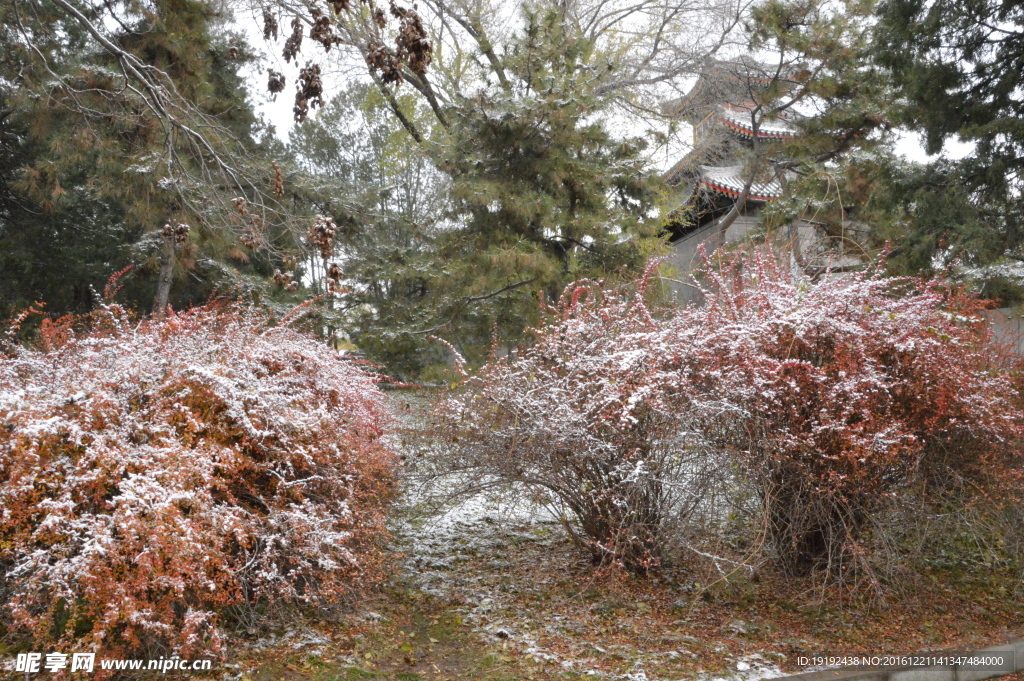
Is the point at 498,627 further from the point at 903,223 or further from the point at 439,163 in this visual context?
the point at 439,163

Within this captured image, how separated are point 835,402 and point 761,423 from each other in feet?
1.39

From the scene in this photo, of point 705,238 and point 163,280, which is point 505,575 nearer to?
point 163,280

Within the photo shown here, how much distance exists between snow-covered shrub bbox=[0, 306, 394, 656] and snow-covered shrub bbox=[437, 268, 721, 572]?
911 millimetres

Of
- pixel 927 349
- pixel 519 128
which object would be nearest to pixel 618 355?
pixel 927 349

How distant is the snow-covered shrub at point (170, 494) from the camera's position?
299 centimetres

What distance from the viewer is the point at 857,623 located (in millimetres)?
4195

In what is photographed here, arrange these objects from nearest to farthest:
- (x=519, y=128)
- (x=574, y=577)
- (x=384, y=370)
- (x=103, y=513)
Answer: (x=103, y=513) < (x=574, y=577) < (x=519, y=128) < (x=384, y=370)

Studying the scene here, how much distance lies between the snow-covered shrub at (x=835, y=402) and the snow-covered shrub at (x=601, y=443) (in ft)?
0.72

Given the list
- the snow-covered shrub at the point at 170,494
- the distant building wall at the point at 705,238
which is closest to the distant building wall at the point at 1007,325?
the snow-covered shrub at the point at 170,494

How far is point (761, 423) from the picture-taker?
4105 millimetres

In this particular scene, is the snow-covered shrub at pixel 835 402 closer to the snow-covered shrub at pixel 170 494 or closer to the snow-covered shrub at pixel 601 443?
the snow-covered shrub at pixel 601 443

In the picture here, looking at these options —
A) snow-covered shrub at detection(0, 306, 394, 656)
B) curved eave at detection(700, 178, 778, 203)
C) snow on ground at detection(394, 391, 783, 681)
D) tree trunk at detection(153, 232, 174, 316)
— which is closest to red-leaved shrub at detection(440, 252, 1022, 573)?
snow on ground at detection(394, 391, 783, 681)

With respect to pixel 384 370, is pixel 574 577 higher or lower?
lower

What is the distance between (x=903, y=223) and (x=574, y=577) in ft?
21.1
